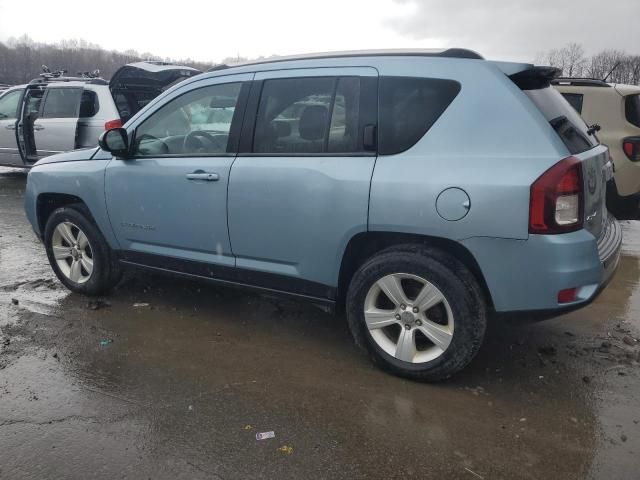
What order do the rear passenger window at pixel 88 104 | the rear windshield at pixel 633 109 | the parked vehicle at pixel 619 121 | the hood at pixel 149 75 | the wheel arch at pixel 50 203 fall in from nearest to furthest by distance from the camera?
the wheel arch at pixel 50 203 < the parked vehicle at pixel 619 121 < the rear windshield at pixel 633 109 < the hood at pixel 149 75 < the rear passenger window at pixel 88 104

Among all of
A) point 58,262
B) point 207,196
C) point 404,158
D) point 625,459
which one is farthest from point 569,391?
point 58,262

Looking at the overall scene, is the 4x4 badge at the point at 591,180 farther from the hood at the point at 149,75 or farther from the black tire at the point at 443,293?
the hood at the point at 149,75

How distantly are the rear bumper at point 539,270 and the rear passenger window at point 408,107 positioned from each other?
0.68 metres

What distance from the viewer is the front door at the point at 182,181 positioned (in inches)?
143

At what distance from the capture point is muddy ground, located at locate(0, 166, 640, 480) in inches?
98.4

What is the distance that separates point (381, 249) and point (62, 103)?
7.82 metres

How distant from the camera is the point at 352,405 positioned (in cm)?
296

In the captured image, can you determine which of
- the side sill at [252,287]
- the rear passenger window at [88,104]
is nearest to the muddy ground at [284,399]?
the side sill at [252,287]

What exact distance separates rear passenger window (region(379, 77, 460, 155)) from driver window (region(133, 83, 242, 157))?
1110 millimetres

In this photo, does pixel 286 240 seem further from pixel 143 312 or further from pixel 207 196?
pixel 143 312

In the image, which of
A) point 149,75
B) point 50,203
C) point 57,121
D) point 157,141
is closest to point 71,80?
point 57,121

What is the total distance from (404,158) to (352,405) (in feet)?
4.53

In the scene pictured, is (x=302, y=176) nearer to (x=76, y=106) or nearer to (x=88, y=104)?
(x=88, y=104)

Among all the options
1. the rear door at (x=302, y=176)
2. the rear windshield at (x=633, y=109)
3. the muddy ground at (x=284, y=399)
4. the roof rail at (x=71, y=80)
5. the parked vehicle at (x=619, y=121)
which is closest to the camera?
the muddy ground at (x=284, y=399)
